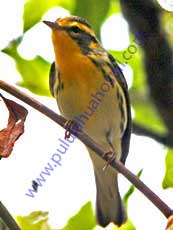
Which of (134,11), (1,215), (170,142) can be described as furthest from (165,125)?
(1,215)

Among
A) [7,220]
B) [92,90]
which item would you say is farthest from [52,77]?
[7,220]

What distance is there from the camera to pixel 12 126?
361mm

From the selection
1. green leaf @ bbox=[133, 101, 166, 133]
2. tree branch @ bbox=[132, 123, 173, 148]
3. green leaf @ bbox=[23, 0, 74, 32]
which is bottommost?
tree branch @ bbox=[132, 123, 173, 148]

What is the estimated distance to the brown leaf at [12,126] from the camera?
345 mm

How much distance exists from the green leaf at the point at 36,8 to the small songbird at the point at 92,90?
0.21ft

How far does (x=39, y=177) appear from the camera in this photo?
0.59 metres

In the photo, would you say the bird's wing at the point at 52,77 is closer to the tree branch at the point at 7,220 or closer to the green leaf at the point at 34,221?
the green leaf at the point at 34,221

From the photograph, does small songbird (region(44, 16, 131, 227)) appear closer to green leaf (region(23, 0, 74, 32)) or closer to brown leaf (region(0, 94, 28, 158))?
green leaf (region(23, 0, 74, 32))

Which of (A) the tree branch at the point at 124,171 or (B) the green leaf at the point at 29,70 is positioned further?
(B) the green leaf at the point at 29,70

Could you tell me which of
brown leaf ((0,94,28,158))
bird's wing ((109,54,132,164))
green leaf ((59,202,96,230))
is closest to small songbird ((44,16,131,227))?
bird's wing ((109,54,132,164))

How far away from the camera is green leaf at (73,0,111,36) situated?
473 millimetres

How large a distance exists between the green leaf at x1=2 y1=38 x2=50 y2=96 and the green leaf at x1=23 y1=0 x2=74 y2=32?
34 mm

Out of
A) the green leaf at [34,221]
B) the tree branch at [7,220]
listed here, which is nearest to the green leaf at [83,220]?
the green leaf at [34,221]

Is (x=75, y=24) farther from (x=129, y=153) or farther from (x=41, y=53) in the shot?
(x=129, y=153)
